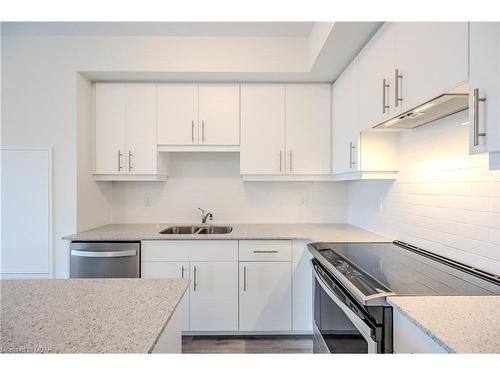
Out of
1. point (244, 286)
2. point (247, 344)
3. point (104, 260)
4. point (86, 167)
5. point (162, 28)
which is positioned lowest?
point (247, 344)

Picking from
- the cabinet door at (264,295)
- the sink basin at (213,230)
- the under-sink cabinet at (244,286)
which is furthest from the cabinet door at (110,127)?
the cabinet door at (264,295)

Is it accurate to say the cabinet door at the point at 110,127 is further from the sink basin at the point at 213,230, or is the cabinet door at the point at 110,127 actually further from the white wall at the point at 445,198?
the white wall at the point at 445,198

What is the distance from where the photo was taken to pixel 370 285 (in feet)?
4.05

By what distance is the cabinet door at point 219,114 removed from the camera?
2.65 metres

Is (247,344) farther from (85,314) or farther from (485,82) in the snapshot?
(485,82)

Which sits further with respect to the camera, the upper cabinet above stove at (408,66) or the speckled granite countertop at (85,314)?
the upper cabinet above stove at (408,66)

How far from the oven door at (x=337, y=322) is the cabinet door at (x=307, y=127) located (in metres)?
1.10

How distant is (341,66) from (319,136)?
62 centimetres

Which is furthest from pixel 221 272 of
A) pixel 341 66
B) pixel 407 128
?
pixel 341 66

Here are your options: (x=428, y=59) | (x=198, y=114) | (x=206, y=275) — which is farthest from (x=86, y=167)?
(x=428, y=59)

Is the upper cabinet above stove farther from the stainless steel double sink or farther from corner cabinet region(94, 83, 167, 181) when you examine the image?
corner cabinet region(94, 83, 167, 181)

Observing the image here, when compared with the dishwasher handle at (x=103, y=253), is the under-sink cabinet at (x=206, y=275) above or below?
below

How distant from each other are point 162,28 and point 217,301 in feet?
7.23
